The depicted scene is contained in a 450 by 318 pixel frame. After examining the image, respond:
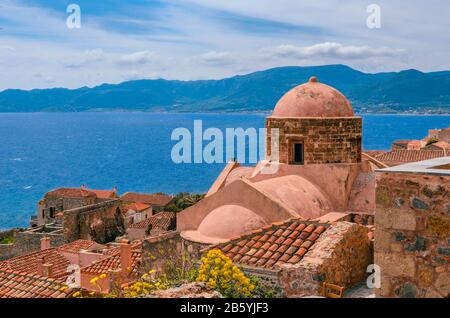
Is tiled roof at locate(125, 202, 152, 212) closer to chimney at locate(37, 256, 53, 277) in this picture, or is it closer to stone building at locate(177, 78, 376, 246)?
chimney at locate(37, 256, 53, 277)

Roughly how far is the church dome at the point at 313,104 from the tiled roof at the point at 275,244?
216 inches

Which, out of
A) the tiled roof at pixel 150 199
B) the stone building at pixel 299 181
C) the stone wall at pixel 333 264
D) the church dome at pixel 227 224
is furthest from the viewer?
the tiled roof at pixel 150 199

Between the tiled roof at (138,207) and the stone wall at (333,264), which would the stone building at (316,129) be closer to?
the stone wall at (333,264)

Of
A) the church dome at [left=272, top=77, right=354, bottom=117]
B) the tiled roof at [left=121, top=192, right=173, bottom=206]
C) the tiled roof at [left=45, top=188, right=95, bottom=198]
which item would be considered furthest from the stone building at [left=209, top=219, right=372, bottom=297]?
the tiled roof at [left=121, top=192, right=173, bottom=206]

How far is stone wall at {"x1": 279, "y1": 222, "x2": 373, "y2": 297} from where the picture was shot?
677 cm

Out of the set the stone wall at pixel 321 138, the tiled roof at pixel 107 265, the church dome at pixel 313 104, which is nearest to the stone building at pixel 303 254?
the stone wall at pixel 321 138

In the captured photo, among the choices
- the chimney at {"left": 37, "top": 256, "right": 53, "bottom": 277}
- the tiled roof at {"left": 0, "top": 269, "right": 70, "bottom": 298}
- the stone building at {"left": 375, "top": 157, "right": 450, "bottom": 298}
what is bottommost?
the chimney at {"left": 37, "top": 256, "right": 53, "bottom": 277}

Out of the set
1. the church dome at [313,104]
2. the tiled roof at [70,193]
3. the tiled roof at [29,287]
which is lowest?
the tiled roof at [70,193]

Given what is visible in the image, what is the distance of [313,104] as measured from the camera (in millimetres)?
14750

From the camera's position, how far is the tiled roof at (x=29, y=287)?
10.9 m

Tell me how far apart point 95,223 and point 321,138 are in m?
20.9

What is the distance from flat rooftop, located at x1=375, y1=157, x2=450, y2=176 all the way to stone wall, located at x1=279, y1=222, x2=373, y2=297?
1799 millimetres
